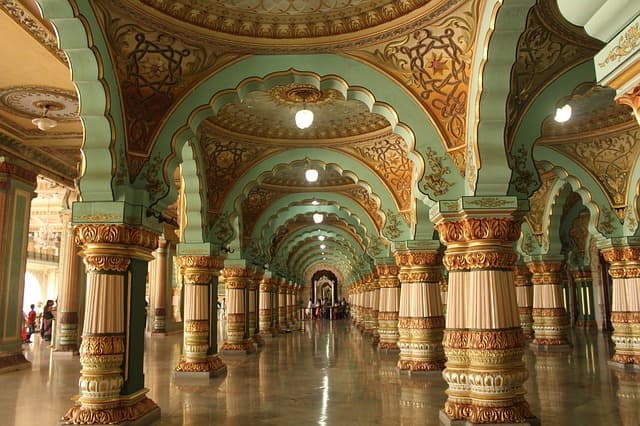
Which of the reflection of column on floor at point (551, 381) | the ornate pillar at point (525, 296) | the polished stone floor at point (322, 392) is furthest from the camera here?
the ornate pillar at point (525, 296)

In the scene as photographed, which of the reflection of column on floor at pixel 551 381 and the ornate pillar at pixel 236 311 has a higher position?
the ornate pillar at pixel 236 311

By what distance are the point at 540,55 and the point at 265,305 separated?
1804 centimetres

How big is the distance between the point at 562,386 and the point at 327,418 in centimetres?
476

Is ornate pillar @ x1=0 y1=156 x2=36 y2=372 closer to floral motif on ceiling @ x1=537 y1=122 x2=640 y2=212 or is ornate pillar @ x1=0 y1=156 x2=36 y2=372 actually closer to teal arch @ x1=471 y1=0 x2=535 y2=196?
teal arch @ x1=471 y1=0 x2=535 y2=196

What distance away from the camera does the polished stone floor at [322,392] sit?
7340 millimetres

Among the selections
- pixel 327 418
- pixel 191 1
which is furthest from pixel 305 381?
pixel 191 1

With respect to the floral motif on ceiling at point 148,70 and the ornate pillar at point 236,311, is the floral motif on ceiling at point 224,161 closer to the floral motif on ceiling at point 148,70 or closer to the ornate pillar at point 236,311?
the floral motif on ceiling at point 148,70

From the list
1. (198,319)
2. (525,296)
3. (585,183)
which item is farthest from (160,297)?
(585,183)

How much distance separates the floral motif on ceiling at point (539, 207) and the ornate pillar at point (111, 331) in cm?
1138

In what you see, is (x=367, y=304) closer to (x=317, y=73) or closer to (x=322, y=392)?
(x=322, y=392)

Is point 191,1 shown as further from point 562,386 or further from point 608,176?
point 608,176


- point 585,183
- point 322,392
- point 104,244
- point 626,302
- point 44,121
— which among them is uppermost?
point 44,121

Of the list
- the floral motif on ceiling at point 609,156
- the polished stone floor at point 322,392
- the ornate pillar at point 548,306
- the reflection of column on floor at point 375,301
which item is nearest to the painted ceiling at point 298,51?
the floral motif on ceiling at point 609,156

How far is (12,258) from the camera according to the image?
12.2 meters
